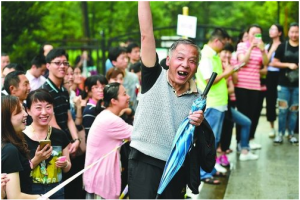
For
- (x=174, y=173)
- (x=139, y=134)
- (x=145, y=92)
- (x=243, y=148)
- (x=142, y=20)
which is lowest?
(x=243, y=148)

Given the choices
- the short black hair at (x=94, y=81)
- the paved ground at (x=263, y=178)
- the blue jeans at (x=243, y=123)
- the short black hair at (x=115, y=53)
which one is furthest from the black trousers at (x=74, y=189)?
the blue jeans at (x=243, y=123)

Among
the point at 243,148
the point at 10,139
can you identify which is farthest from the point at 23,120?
the point at 243,148

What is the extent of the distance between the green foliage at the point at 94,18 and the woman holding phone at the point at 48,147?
706cm

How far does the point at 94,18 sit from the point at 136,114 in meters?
19.9

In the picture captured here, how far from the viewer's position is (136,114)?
397 centimetres

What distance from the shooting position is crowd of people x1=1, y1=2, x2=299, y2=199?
12.6ft

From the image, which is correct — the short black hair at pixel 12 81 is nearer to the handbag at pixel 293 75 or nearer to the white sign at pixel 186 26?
the white sign at pixel 186 26

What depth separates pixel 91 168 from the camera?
5637mm

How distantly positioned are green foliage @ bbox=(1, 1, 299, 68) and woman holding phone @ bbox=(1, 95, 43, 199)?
8.01 m

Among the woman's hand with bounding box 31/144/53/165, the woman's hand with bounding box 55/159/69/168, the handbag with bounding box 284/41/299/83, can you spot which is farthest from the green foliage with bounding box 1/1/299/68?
the woman's hand with bounding box 31/144/53/165

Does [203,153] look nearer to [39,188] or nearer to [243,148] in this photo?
[39,188]

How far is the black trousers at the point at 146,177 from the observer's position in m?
3.91

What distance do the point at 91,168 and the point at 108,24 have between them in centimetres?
1861

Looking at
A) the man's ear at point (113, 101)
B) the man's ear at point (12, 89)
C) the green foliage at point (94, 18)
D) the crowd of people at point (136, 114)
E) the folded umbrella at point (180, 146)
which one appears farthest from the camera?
the green foliage at point (94, 18)
